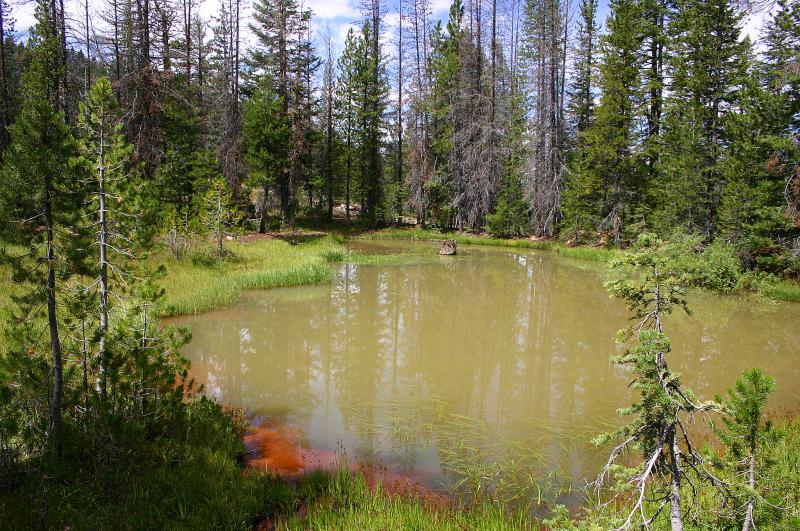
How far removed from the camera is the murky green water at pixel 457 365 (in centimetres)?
600

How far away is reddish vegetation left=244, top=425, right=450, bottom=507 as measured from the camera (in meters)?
4.84

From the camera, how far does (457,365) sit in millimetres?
8992

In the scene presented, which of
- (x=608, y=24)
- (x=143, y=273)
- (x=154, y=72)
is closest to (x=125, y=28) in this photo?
(x=154, y=72)

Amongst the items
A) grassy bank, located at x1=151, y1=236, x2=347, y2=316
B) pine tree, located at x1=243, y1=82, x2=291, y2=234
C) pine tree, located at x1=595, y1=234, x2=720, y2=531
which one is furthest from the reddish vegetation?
pine tree, located at x1=243, y1=82, x2=291, y2=234

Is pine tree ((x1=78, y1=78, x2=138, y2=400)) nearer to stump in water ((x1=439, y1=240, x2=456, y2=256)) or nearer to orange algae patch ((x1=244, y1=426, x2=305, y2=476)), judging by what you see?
orange algae patch ((x1=244, y1=426, x2=305, y2=476))

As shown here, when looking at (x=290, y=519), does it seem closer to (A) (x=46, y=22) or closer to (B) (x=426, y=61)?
(A) (x=46, y=22)

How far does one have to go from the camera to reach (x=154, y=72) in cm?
1952

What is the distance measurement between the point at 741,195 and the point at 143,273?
1850 centimetres

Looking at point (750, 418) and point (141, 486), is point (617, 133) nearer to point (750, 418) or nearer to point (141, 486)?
point (750, 418)

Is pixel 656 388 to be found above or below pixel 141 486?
above

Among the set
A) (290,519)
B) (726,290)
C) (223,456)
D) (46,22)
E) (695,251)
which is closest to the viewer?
(290,519)

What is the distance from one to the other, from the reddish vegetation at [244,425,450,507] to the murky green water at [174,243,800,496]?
19 cm

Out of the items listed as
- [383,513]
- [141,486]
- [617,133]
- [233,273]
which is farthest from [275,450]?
[617,133]

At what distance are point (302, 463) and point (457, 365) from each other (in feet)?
13.4
